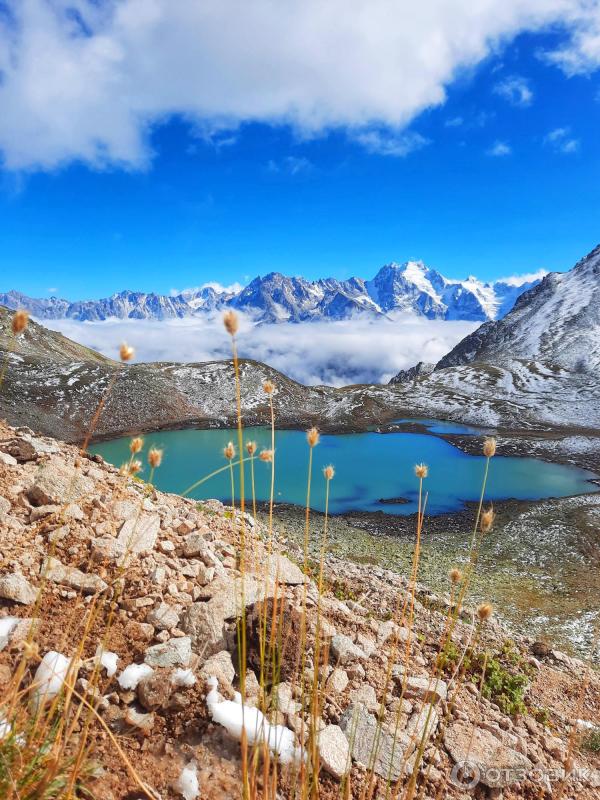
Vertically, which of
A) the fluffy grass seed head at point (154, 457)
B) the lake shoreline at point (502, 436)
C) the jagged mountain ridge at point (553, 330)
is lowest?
the lake shoreline at point (502, 436)

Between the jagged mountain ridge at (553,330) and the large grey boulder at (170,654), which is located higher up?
the jagged mountain ridge at (553,330)

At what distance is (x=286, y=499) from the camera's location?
4262cm

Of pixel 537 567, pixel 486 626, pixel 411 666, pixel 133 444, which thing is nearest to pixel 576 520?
pixel 537 567

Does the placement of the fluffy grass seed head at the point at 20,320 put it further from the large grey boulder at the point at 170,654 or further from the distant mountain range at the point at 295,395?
the distant mountain range at the point at 295,395

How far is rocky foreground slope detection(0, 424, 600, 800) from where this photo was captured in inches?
152

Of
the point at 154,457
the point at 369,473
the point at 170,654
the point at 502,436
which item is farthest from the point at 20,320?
the point at 502,436

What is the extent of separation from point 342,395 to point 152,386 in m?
42.0

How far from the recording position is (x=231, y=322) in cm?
225

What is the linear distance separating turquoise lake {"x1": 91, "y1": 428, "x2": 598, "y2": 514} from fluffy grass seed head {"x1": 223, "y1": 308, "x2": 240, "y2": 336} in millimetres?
35157

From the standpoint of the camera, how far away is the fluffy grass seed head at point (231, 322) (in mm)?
2152

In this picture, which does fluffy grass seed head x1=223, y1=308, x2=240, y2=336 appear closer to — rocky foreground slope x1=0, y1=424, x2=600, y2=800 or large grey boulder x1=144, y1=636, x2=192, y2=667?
rocky foreground slope x1=0, y1=424, x2=600, y2=800

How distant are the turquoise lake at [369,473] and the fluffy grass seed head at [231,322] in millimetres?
35157

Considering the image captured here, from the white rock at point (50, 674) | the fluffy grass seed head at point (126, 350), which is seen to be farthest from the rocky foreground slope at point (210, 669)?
the fluffy grass seed head at point (126, 350)

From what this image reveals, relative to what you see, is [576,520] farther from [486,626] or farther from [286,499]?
[486,626]
